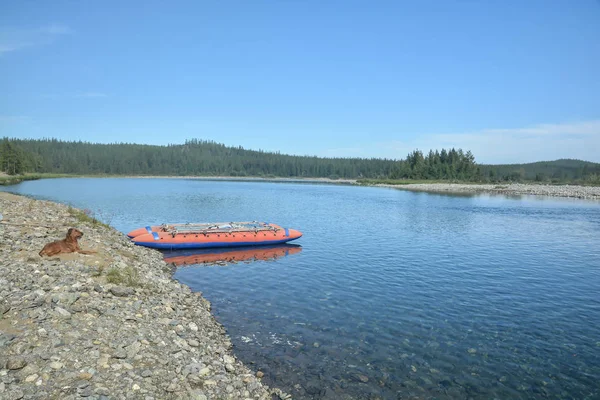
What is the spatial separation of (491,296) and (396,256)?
9.40 metres

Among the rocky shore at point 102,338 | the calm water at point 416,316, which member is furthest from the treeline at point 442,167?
the rocky shore at point 102,338

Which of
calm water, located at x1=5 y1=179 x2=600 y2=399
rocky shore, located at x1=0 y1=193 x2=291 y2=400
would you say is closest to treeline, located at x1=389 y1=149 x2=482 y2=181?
calm water, located at x1=5 y1=179 x2=600 y2=399

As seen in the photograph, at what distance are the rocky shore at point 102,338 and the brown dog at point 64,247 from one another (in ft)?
1.13

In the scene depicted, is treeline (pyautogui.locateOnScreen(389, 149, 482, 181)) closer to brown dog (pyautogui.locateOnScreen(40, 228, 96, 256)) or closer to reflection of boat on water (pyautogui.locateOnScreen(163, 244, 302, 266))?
reflection of boat on water (pyautogui.locateOnScreen(163, 244, 302, 266))

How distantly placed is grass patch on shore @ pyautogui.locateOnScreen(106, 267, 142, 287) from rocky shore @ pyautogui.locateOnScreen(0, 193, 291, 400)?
4cm

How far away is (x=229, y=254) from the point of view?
93.7 ft

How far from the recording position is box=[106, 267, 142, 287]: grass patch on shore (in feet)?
46.6

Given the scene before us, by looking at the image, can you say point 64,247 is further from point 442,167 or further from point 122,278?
point 442,167

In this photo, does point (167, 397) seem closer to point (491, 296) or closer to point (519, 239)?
point (491, 296)

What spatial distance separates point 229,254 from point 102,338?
18513 mm

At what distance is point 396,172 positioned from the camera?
186875mm

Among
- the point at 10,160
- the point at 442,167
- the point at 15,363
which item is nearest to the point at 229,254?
the point at 15,363

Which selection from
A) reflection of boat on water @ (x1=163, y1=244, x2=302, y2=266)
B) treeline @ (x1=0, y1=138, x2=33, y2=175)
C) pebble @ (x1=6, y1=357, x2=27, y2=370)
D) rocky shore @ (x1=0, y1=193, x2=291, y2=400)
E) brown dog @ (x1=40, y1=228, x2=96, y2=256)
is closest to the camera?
pebble @ (x1=6, y1=357, x2=27, y2=370)

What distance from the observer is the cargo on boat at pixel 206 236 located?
28.4 meters
